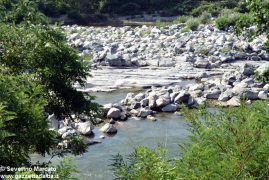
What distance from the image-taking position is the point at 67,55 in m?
10.5

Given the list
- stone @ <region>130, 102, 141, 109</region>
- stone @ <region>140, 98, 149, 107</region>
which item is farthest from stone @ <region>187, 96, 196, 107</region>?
stone @ <region>130, 102, 141, 109</region>

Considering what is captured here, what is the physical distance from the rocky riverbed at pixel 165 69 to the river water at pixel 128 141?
0.75 m

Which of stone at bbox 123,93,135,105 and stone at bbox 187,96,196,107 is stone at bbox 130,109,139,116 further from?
stone at bbox 187,96,196,107

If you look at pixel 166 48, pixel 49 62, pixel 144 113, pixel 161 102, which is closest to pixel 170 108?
pixel 161 102

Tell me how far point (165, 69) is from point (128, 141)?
589 inches

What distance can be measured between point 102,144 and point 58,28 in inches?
314

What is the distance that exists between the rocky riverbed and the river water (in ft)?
2.45

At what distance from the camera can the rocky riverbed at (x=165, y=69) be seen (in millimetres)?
22734

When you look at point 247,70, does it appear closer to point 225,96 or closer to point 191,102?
point 225,96

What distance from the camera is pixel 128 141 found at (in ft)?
59.9

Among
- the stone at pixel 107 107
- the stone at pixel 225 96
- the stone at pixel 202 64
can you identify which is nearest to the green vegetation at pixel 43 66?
the stone at pixel 107 107

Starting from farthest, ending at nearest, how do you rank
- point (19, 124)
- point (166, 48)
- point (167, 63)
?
point (166, 48), point (167, 63), point (19, 124)

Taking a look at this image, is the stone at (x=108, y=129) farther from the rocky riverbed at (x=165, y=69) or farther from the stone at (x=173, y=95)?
the stone at (x=173, y=95)

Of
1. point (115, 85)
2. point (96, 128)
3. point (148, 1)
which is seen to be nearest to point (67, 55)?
point (96, 128)
